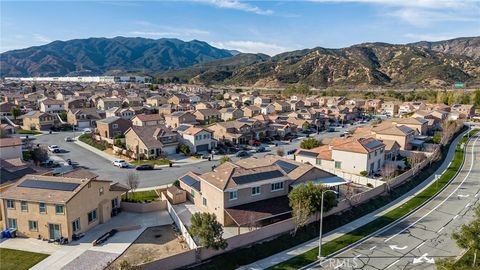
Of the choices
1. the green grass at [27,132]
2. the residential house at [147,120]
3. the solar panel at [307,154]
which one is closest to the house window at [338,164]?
the solar panel at [307,154]

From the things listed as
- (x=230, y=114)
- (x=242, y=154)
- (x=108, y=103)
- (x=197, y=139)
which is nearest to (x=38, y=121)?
(x=108, y=103)

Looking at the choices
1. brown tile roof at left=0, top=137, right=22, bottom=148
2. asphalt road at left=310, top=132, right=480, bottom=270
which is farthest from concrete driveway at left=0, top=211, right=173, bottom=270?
brown tile roof at left=0, top=137, right=22, bottom=148

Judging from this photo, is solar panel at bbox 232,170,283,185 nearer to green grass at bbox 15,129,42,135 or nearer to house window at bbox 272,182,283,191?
house window at bbox 272,182,283,191

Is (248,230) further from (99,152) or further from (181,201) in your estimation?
(99,152)

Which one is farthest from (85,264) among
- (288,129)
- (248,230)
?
(288,129)

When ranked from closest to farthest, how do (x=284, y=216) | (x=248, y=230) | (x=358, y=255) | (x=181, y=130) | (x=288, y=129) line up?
(x=358, y=255), (x=248, y=230), (x=284, y=216), (x=181, y=130), (x=288, y=129)

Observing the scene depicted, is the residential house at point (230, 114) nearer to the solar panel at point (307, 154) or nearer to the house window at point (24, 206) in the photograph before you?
the solar panel at point (307, 154)

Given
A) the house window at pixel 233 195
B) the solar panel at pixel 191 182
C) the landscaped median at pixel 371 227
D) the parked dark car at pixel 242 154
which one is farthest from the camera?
the parked dark car at pixel 242 154
